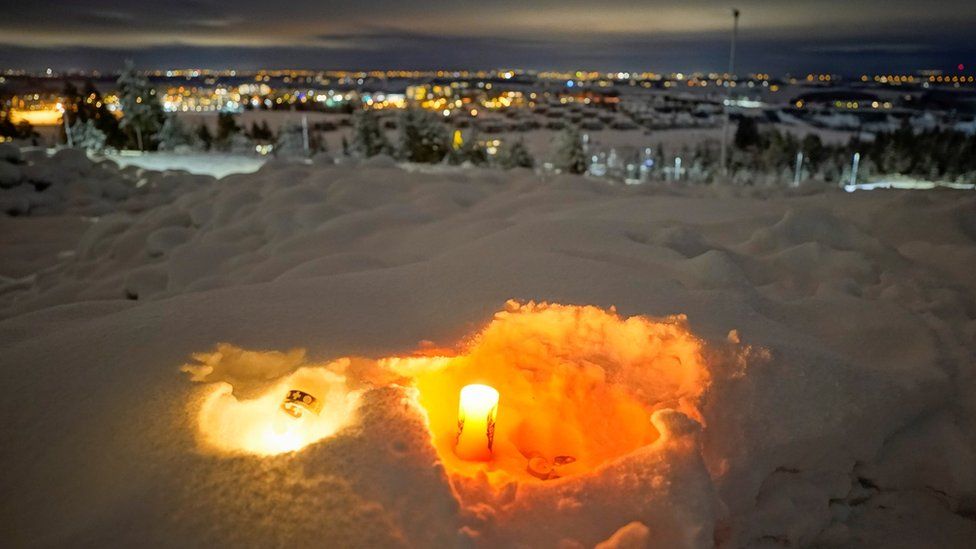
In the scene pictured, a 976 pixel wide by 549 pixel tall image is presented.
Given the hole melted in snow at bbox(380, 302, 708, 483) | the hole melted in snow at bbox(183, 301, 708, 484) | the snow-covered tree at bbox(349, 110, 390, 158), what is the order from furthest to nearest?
the snow-covered tree at bbox(349, 110, 390, 158), the hole melted in snow at bbox(380, 302, 708, 483), the hole melted in snow at bbox(183, 301, 708, 484)

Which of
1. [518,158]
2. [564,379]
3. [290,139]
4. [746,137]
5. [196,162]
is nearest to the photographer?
[564,379]

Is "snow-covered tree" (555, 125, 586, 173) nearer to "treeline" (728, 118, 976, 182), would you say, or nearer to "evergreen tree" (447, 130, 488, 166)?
"evergreen tree" (447, 130, 488, 166)

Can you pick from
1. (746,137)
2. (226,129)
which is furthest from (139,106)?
(746,137)

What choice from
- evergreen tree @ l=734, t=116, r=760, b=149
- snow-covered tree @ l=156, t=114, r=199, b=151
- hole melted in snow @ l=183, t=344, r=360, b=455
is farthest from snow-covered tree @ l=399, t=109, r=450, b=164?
hole melted in snow @ l=183, t=344, r=360, b=455

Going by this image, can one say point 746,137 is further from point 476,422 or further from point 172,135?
point 476,422

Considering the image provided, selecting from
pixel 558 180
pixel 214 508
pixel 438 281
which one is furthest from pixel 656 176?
pixel 214 508

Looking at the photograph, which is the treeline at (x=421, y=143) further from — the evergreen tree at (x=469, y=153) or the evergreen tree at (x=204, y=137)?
the evergreen tree at (x=204, y=137)

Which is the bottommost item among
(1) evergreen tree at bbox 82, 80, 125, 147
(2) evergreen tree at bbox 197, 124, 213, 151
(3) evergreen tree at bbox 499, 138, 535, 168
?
(3) evergreen tree at bbox 499, 138, 535, 168
